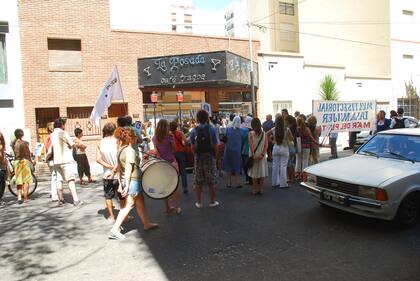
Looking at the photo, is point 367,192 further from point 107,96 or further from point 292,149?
point 107,96

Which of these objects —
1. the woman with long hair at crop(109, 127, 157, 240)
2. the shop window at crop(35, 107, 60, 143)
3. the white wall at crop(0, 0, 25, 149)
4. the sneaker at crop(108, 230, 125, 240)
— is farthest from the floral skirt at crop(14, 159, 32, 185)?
the shop window at crop(35, 107, 60, 143)

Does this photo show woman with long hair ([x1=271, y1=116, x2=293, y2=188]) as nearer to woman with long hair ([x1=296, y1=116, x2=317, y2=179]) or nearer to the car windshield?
woman with long hair ([x1=296, y1=116, x2=317, y2=179])

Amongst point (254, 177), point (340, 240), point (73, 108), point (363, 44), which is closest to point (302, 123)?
point (254, 177)

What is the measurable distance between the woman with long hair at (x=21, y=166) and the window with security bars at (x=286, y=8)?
120 ft

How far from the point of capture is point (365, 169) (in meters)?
6.27

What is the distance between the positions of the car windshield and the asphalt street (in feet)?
3.85

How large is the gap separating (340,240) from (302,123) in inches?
195

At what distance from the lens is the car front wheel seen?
5875 millimetres

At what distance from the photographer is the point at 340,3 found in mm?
36656

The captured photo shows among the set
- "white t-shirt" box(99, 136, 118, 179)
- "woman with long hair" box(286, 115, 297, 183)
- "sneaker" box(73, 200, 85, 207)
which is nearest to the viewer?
"white t-shirt" box(99, 136, 118, 179)

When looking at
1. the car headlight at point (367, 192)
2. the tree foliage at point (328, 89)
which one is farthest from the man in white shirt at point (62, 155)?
the tree foliage at point (328, 89)

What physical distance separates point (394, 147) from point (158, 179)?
4108 millimetres

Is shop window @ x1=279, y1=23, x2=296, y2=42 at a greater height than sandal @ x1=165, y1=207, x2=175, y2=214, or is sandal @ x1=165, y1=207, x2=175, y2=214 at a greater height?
shop window @ x1=279, y1=23, x2=296, y2=42

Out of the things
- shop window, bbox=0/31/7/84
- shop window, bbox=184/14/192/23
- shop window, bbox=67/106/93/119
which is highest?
shop window, bbox=184/14/192/23
